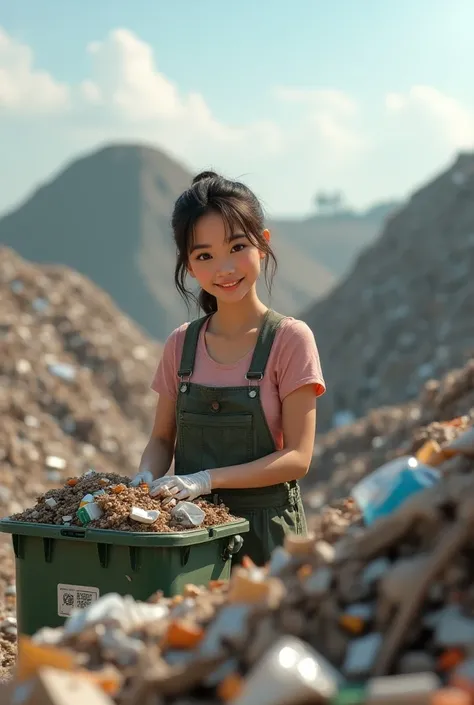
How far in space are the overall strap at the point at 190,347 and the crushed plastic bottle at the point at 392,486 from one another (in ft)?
3.27

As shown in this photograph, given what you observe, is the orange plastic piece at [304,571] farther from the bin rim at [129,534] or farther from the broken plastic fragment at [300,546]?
the bin rim at [129,534]

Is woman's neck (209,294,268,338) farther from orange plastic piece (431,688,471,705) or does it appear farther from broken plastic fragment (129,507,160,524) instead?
orange plastic piece (431,688,471,705)

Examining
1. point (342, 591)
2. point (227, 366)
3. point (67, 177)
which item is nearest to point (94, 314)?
point (227, 366)

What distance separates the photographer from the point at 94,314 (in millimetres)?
11930

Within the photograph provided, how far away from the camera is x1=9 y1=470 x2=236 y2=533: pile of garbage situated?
287 centimetres

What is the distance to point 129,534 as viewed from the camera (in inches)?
110

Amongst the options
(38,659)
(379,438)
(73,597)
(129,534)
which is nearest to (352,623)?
(38,659)

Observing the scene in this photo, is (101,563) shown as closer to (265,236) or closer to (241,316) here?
(241,316)

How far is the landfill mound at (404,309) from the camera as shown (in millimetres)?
14242

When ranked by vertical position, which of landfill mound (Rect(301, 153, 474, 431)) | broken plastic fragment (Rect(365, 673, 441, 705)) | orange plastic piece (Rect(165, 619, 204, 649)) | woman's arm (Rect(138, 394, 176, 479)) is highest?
landfill mound (Rect(301, 153, 474, 431))

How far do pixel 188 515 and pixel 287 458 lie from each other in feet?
1.30

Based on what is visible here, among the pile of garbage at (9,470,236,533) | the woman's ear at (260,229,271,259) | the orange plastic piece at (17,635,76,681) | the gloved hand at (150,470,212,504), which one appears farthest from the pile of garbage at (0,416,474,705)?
the woman's ear at (260,229,271,259)

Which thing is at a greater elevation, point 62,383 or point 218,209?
point 62,383

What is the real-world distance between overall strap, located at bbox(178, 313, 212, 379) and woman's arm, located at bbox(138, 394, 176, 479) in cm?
16
